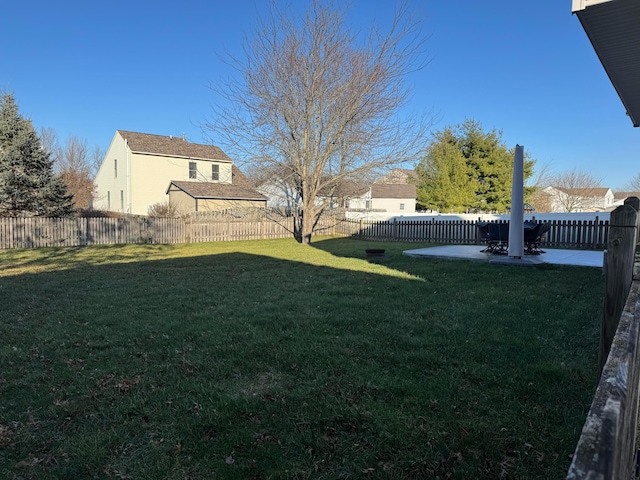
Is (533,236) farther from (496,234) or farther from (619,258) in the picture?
(619,258)

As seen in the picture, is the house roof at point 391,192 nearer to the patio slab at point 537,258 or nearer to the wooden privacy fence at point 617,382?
the patio slab at point 537,258

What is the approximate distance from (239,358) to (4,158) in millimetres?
19658

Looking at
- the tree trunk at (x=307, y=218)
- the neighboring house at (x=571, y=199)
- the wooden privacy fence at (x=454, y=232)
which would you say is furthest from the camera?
the neighboring house at (x=571, y=199)

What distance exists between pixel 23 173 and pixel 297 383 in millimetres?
20406

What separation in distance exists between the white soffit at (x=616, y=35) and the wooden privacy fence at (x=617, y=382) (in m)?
3.01

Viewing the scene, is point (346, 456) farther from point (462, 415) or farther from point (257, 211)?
point (257, 211)

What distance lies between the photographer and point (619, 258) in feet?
7.74

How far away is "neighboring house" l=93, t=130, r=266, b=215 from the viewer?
28516mm

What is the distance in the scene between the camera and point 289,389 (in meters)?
3.21

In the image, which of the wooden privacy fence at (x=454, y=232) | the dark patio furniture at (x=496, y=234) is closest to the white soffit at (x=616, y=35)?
the dark patio furniture at (x=496, y=234)

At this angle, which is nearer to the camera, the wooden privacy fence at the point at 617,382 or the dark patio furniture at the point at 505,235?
the wooden privacy fence at the point at 617,382

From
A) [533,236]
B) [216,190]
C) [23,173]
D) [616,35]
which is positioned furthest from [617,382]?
[216,190]

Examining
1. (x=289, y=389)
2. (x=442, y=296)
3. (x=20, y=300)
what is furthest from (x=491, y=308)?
(x=20, y=300)

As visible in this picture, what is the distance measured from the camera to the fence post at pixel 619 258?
2279 mm
